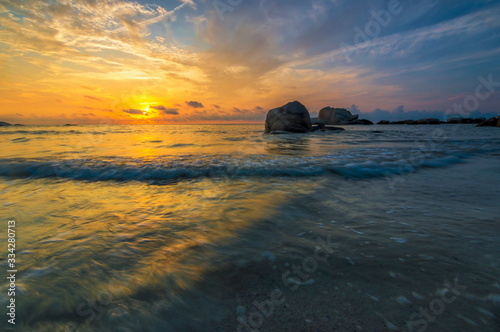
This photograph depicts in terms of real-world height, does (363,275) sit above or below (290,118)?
below

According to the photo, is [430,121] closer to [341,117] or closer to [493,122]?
[341,117]

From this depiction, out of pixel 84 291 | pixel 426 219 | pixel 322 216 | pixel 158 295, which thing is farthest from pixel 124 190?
pixel 426 219

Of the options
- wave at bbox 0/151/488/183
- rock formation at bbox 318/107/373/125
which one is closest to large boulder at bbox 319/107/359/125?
rock formation at bbox 318/107/373/125

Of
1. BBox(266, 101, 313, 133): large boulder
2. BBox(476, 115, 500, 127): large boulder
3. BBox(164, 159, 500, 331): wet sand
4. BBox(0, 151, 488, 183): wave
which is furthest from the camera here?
BBox(476, 115, 500, 127): large boulder

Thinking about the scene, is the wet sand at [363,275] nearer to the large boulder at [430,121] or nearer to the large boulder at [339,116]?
the large boulder at [339,116]

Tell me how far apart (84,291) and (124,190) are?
9.06 feet

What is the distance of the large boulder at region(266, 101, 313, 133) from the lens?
67.9ft

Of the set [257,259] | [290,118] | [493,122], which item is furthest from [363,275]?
[493,122]

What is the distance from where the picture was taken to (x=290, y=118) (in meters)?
20.7

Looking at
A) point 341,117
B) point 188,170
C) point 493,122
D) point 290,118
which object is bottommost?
point 188,170

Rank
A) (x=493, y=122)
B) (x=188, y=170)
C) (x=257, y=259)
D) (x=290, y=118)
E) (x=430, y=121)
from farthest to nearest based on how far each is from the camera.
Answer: (x=430, y=121) < (x=493, y=122) < (x=290, y=118) < (x=188, y=170) < (x=257, y=259)

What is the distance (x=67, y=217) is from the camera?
8.56 feet

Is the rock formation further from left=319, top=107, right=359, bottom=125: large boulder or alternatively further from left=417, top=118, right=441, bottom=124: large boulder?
left=417, top=118, right=441, bottom=124: large boulder

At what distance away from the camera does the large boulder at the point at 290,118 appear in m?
20.7
